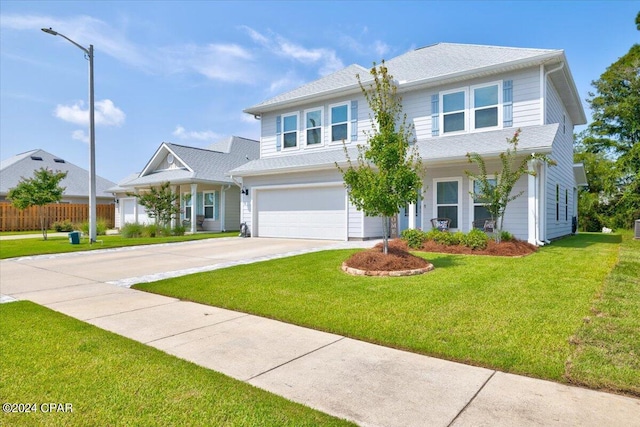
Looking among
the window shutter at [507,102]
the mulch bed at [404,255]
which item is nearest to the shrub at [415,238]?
the mulch bed at [404,255]

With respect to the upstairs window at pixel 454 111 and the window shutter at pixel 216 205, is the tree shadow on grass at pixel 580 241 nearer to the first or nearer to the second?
the upstairs window at pixel 454 111

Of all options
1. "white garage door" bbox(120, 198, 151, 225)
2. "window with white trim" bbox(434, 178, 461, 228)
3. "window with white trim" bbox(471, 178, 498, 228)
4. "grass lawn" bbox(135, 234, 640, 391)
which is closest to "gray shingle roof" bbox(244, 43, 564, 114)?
"window with white trim" bbox(434, 178, 461, 228)

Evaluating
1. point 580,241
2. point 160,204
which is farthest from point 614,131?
point 160,204

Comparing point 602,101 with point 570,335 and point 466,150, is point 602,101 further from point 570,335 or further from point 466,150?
point 570,335

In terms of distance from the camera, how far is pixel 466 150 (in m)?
11.7

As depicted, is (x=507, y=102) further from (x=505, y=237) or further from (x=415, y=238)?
(x=415, y=238)

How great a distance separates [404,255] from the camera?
800cm

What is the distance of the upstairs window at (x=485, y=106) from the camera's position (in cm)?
1249

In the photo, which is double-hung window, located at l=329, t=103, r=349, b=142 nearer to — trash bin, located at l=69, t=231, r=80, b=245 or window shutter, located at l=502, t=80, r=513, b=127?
window shutter, located at l=502, t=80, r=513, b=127

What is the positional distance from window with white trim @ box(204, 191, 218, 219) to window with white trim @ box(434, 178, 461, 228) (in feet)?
44.2

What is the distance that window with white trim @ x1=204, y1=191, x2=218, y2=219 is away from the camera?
21.9 metres

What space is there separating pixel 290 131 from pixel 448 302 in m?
12.9

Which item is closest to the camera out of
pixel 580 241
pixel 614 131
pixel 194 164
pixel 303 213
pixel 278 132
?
pixel 580 241

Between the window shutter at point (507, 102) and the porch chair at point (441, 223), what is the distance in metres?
3.67
